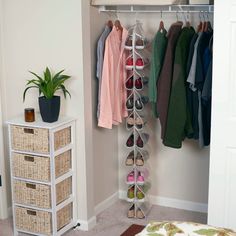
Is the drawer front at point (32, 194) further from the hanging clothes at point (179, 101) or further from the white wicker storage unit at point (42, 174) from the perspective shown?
the hanging clothes at point (179, 101)

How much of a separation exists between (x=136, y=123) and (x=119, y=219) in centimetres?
80

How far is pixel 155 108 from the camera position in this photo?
364 centimetres

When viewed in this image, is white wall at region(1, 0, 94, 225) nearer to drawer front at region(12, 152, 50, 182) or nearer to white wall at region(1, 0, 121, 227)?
white wall at region(1, 0, 121, 227)

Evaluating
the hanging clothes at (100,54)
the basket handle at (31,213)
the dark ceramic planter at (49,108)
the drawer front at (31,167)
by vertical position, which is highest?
the hanging clothes at (100,54)

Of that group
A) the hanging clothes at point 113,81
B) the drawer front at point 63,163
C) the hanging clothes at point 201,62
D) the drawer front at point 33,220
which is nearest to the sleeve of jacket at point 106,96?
the hanging clothes at point 113,81

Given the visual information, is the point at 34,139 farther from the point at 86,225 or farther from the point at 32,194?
the point at 86,225

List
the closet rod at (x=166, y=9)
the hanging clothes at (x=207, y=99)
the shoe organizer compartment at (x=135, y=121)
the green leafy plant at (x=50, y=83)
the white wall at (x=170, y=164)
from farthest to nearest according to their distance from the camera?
the white wall at (x=170, y=164), the shoe organizer compartment at (x=135, y=121), the closet rod at (x=166, y=9), the green leafy plant at (x=50, y=83), the hanging clothes at (x=207, y=99)

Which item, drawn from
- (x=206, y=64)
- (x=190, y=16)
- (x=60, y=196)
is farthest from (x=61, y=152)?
(x=190, y=16)

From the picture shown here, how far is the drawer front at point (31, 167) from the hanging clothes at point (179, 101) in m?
0.91

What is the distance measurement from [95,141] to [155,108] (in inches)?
22.1

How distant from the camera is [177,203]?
161 inches

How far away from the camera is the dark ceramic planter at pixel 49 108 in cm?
334

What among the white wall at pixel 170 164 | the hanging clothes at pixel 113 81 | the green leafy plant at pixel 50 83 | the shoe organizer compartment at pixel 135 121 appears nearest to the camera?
the green leafy plant at pixel 50 83

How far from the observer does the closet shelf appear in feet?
11.6
